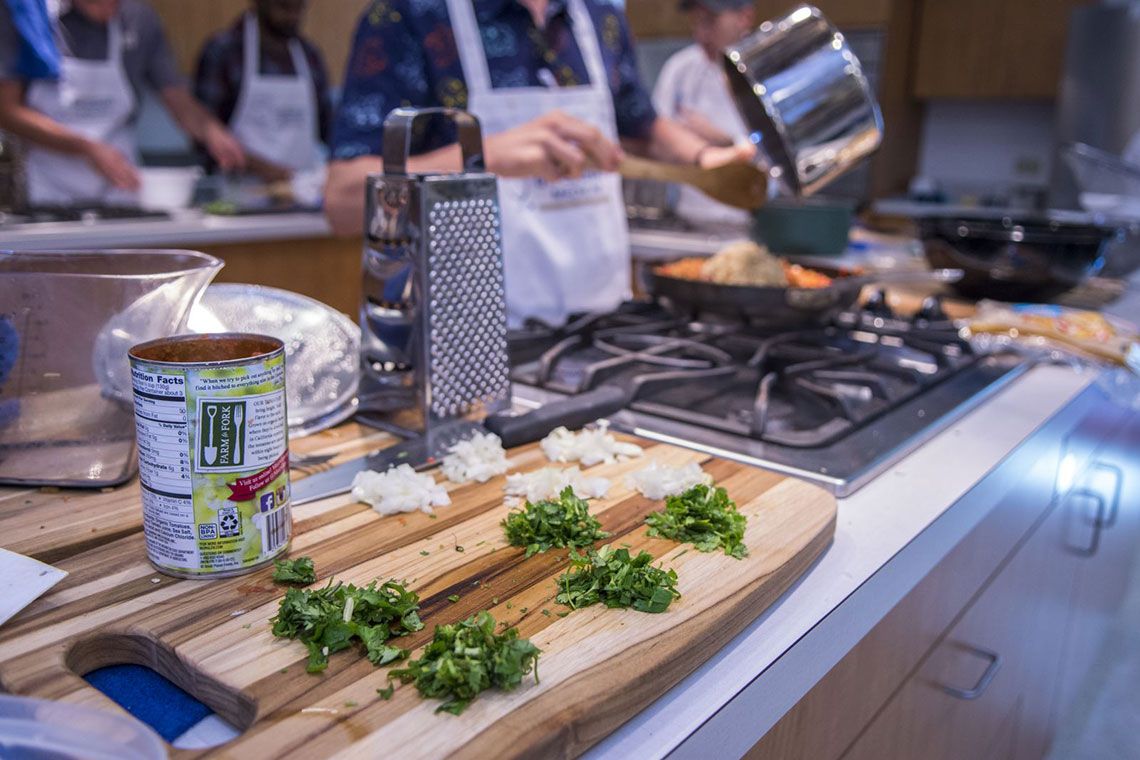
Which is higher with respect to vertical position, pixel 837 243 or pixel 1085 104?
pixel 1085 104

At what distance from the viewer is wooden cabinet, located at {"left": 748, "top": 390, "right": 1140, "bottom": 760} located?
2.48 feet

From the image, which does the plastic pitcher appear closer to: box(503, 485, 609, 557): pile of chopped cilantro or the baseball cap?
box(503, 485, 609, 557): pile of chopped cilantro

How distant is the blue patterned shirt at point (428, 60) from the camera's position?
146cm

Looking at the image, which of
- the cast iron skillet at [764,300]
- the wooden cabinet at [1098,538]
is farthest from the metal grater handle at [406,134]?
the wooden cabinet at [1098,538]

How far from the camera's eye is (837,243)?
84.3 inches

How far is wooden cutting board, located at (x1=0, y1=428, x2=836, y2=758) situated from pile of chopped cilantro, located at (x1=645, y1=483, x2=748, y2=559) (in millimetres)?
11

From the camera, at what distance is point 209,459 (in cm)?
57

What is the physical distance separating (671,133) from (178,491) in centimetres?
150

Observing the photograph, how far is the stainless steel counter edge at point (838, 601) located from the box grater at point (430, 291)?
0.37 metres

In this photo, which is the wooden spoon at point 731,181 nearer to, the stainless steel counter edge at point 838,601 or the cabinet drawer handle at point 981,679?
the stainless steel counter edge at point 838,601

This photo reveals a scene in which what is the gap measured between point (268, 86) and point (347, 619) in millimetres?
A: 3661

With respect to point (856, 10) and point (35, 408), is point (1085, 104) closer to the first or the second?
point (856, 10)

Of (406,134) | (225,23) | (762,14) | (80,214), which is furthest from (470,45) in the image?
(762,14)

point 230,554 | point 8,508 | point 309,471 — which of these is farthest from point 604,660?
point 8,508
